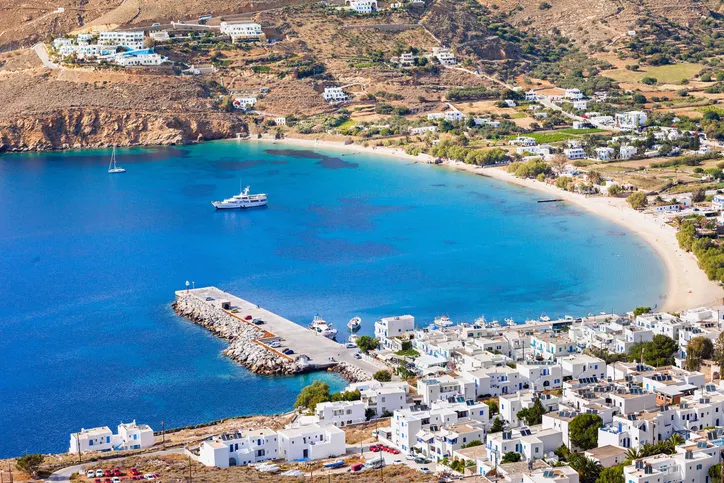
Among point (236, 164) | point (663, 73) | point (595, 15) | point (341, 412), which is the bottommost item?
point (236, 164)

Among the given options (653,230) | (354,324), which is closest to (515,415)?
(354,324)

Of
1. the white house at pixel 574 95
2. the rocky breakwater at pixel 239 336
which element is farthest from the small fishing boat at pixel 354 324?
the white house at pixel 574 95

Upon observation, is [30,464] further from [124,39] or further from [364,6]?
[364,6]

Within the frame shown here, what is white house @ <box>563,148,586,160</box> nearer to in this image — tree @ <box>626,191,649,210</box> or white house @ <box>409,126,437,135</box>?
white house @ <box>409,126,437,135</box>

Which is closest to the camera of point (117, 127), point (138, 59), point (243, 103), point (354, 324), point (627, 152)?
point (354, 324)

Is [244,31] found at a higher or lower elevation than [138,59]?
higher

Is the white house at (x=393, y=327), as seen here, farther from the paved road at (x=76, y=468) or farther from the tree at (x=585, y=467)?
the tree at (x=585, y=467)

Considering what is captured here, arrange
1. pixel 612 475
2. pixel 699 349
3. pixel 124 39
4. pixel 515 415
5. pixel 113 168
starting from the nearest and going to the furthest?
1. pixel 612 475
2. pixel 515 415
3. pixel 699 349
4. pixel 113 168
5. pixel 124 39
